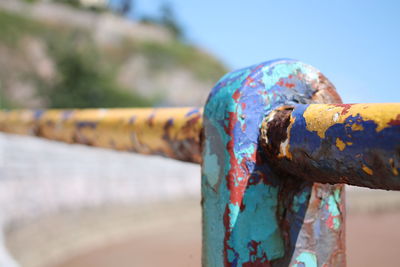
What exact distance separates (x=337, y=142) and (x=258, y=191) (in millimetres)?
92

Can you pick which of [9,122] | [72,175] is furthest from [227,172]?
[72,175]

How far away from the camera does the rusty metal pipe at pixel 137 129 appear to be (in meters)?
0.50

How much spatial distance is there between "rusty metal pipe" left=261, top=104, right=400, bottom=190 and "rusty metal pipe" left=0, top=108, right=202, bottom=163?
0.13m

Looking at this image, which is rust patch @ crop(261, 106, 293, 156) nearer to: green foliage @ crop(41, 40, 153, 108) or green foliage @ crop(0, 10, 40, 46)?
green foliage @ crop(41, 40, 153, 108)

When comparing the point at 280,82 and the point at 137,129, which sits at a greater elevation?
the point at 280,82

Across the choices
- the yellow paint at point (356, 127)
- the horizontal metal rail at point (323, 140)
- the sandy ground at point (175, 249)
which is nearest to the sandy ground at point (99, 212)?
the sandy ground at point (175, 249)

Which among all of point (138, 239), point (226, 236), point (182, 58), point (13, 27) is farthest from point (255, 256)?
point (182, 58)

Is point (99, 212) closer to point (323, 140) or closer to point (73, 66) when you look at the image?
point (323, 140)

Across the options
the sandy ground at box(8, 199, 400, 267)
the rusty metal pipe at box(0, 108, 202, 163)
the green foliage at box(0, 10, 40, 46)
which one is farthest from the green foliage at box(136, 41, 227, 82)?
the rusty metal pipe at box(0, 108, 202, 163)

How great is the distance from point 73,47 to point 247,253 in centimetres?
1175

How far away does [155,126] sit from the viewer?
0.56 m

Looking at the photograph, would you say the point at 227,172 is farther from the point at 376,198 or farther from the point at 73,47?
the point at 73,47

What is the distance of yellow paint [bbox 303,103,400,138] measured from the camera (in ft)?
0.92

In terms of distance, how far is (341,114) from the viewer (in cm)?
31
